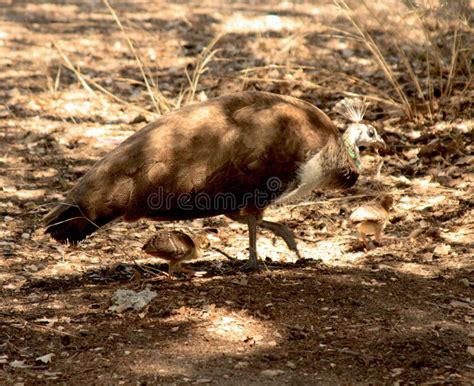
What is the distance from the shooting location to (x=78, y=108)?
7992 mm

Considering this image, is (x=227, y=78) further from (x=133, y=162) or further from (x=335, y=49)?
(x=133, y=162)

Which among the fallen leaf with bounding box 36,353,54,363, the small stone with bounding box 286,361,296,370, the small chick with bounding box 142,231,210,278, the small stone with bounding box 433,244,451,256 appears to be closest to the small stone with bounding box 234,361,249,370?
the small stone with bounding box 286,361,296,370

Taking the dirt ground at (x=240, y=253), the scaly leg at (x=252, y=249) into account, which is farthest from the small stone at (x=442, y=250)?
the scaly leg at (x=252, y=249)

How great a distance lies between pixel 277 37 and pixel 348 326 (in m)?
6.01

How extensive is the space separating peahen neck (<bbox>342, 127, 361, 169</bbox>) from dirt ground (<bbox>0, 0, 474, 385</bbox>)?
0.95 ft

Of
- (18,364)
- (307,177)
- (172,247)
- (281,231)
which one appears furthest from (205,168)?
(18,364)

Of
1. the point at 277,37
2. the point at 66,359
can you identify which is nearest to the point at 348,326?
the point at 66,359

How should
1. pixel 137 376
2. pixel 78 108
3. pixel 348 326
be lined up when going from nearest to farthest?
pixel 137 376
pixel 348 326
pixel 78 108

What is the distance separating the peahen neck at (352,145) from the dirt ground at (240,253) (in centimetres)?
29

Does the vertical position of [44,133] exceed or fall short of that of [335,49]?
it falls short

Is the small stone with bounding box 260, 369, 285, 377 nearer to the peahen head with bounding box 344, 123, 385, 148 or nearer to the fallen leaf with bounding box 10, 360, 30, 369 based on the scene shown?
the fallen leaf with bounding box 10, 360, 30, 369

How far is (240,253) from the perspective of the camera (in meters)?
5.46

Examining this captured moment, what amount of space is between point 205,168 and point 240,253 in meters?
1.06

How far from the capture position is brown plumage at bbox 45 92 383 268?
14.8 feet
